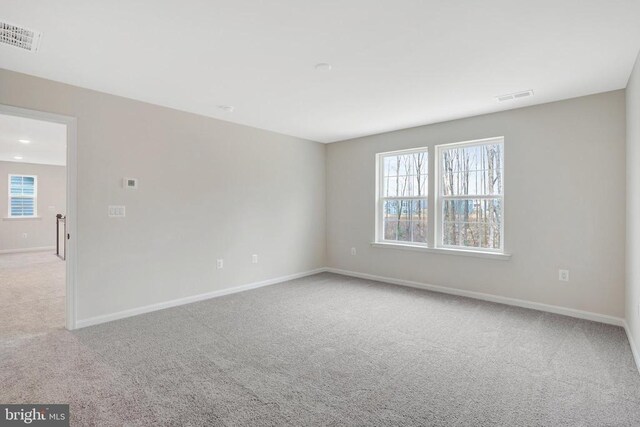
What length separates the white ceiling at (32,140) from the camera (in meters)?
4.77

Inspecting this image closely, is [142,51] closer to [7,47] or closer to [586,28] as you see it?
[7,47]

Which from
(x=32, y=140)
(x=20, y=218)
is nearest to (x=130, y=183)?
(x=32, y=140)

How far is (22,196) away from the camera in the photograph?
857cm

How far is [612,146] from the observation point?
3330mm

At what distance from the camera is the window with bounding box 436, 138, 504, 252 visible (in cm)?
421

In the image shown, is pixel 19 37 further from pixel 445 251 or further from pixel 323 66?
pixel 445 251

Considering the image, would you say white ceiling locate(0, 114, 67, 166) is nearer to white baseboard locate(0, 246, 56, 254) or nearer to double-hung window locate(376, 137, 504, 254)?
white baseboard locate(0, 246, 56, 254)

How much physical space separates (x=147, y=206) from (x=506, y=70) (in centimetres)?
393

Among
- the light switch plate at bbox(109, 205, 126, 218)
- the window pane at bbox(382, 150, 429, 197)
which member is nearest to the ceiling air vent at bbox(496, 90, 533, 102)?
the window pane at bbox(382, 150, 429, 197)

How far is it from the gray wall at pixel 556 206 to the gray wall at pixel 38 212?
985 centimetres

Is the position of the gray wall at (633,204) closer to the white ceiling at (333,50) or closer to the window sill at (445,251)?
the white ceiling at (333,50)

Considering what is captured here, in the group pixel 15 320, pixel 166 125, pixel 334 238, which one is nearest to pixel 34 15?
pixel 166 125

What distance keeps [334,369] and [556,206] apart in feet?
10.2

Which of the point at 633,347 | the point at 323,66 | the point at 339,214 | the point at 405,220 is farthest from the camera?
the point at 339,214
